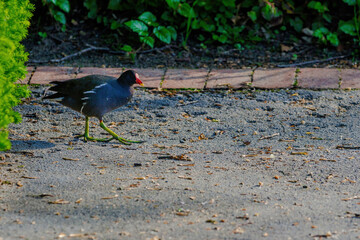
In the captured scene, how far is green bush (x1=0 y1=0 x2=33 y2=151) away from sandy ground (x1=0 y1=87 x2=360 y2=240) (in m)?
0.41

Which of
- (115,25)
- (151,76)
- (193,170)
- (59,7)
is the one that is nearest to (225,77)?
(151,76)

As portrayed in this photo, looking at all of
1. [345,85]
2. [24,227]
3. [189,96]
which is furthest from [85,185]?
[345,85]

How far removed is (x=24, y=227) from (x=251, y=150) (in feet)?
6.66

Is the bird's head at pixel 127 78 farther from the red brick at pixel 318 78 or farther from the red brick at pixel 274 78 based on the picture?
the red brick at pixel 318 78

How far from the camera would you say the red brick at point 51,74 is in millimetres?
5992

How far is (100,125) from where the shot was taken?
15.8 ft

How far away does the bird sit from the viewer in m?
4.64

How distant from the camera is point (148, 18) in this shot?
7090mm

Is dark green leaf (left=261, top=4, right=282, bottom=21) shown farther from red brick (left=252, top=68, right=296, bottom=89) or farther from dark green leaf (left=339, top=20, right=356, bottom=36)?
red brick (left=252, top=68, right=296, bottom=89)

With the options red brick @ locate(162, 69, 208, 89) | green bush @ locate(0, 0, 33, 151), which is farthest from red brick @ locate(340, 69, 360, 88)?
green bush @ locate(0, 0, 33, 151)

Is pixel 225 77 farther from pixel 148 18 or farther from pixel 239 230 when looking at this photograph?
pixel 239 230

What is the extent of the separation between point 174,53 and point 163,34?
28 cm

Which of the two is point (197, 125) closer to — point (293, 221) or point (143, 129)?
point (143, 129)

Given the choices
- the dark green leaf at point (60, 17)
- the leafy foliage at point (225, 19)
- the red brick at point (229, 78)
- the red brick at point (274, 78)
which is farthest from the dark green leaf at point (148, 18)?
the red brick at point (274, 78)
